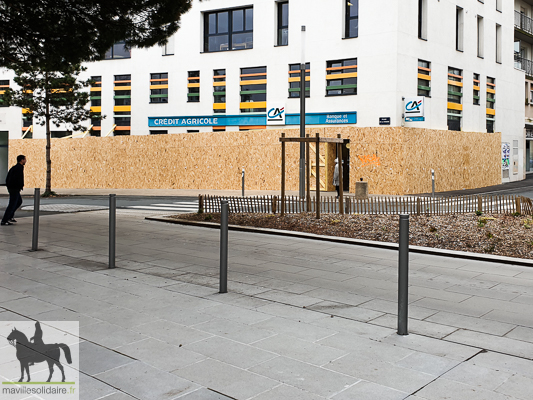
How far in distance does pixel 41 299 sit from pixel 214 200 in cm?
1000

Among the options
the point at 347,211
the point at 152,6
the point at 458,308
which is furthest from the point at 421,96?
the point at 458,308

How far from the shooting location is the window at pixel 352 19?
2809cm

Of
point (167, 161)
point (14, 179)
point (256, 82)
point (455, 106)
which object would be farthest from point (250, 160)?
point (14, 179)

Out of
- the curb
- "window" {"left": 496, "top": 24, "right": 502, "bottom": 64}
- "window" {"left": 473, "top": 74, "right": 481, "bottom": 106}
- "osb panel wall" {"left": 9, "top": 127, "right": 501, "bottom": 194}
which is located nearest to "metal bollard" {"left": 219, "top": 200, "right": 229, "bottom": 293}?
the curb

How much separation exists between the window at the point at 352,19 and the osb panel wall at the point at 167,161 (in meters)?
5.02

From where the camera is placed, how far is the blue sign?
2836 centimetres

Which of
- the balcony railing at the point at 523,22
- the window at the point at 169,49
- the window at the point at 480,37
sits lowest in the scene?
the window at the point at 169,49

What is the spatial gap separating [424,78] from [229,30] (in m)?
10.8

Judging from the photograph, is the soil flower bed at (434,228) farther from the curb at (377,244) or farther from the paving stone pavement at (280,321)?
the paving stone pavement at (280,321)

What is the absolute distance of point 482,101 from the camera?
34.2 m

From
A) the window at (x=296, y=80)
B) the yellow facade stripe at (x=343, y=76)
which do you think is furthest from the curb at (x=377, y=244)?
the window at (x=296, y=80)

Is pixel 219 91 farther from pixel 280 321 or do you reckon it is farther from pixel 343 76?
pixel 280 321

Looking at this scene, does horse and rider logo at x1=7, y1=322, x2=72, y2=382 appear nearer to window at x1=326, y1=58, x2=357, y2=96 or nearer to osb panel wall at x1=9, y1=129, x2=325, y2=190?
osb panel wall at x1=9, y1=129, x2=325, y2=190

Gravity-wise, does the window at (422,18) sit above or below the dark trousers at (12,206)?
above
